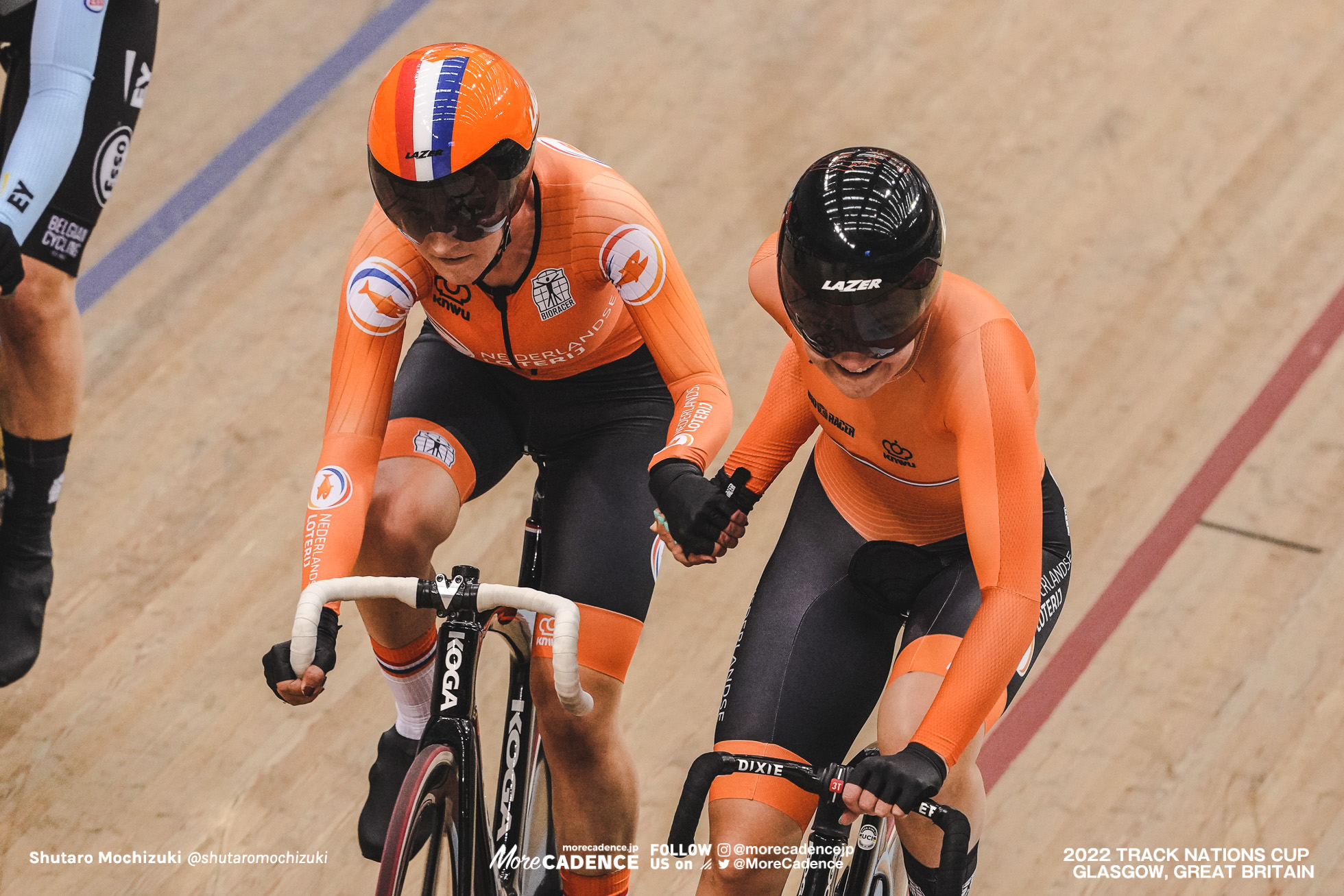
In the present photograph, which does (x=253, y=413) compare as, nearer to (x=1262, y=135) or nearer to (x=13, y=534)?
(x=13, y=534)

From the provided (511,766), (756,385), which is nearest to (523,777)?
(511,766)

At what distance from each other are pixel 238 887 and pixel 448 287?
5.12 ft

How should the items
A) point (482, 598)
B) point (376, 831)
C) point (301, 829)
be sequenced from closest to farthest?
point (482, 598) → point (376, 831) → point (301, 829)

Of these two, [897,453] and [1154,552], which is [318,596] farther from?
[1154,552]

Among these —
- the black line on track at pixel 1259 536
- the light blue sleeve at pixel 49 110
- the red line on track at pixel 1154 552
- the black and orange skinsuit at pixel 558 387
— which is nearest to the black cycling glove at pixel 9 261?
the light blue sleeve at pixel 49 110

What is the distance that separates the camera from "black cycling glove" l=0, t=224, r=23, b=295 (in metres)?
3.41

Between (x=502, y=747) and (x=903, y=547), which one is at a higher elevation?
(x=903, y=547)

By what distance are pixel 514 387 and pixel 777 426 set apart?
2.16 ft

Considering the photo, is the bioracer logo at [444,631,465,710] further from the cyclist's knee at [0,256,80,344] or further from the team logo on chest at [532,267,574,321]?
the cyclist's knee at [0,256,80,344]

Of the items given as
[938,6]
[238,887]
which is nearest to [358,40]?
[938,6]

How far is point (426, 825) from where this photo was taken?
2648 mm

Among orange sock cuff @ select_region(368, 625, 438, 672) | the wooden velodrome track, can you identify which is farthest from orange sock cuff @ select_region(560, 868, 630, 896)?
orange sock cuff @ select_region(368, 625, 438, 672)

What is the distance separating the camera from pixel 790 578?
2859mm

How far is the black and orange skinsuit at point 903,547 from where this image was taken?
249cm
